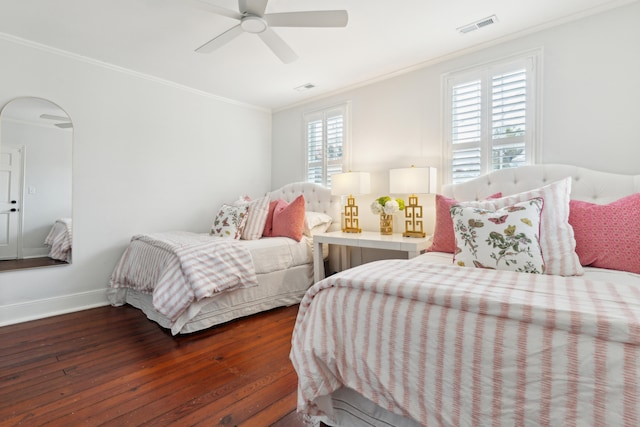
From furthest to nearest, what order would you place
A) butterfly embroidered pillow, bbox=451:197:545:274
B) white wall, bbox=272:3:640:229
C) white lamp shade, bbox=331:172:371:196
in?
Answer: white lamp shade, bbox=331:172:371:196 → white wall, bbox=272:3:640:229 → butterfly embroidered pillow, bbox=451:197:545:274

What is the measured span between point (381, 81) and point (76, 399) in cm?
358

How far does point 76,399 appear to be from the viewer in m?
1.66

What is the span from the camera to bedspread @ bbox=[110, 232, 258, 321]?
7.91ft

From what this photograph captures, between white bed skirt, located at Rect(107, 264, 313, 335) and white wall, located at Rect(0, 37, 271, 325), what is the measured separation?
0.48 meters

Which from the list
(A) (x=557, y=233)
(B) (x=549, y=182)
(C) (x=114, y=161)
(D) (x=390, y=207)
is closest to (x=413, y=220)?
(D) (x=390, y=207)

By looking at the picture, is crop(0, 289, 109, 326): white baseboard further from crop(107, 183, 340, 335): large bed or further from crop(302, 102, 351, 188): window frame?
crop(302, 102, 351, 188): window frame

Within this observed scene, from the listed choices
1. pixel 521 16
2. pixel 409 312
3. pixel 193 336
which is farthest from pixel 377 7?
pixel 193 336

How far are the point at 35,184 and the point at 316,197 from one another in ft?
9.14

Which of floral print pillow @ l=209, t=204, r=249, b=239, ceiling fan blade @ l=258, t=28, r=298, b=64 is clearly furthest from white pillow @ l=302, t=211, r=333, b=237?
ceiling fan blade @ l=258, t=28, r=298, b=64

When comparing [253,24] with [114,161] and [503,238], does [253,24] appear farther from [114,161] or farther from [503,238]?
[114,161]

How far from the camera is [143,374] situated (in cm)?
190

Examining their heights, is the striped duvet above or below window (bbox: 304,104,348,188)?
below

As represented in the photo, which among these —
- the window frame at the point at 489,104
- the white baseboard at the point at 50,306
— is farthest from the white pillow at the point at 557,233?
the white baseboard at the point at 50,306

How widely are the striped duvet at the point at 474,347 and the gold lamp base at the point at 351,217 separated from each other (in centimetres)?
194
